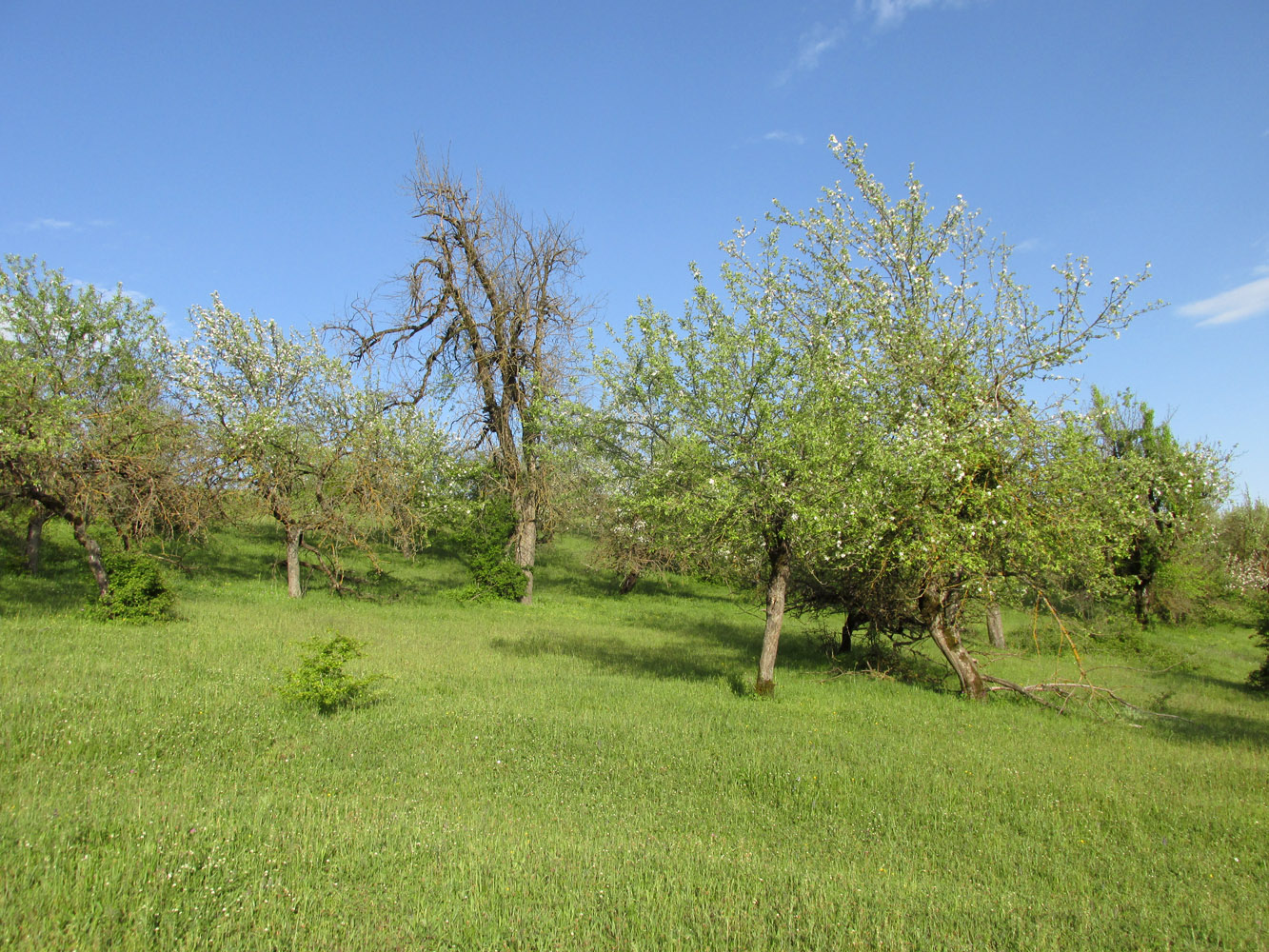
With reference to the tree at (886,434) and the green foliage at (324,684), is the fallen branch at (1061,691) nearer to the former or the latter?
the tree at (886,434)

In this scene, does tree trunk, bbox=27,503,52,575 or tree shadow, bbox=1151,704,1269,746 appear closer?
tree shadow, bbox=1151,704,1269,746

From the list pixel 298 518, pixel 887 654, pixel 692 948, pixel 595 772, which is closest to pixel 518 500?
pixel 298 518

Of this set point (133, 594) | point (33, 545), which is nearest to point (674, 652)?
point (133, 594)

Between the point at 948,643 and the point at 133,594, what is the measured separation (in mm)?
17672

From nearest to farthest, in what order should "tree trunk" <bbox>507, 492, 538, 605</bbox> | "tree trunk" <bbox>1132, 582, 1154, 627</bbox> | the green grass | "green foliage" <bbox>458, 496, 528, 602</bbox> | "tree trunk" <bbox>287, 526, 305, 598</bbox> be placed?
the green grass, "tree trunk" <bbox>287, 526, 305, 598</bbox>, "green foliage" <bbox>458, 496, 528, 602</bbox>, "tree trunk" <bbox>507, 492, 538, 605</bbox>, "tree trunk" <bbox>1132, 582, 1154, 627</bbox>

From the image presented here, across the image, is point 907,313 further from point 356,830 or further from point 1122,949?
point 356,830

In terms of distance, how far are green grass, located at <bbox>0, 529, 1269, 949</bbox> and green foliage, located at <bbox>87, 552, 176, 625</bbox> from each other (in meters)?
0.84

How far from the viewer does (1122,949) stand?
5.03 meters

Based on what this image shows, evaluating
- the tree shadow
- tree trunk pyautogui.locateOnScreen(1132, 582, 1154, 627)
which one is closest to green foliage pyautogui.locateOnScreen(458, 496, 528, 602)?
the tree shadow

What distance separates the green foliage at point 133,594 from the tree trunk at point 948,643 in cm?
1667

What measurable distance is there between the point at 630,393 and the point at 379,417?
14.9m

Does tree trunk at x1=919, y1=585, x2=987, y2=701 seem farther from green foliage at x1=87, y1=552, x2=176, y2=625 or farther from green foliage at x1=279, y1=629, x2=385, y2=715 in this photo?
green foliage at x1=87, y1=552, x2=176, y2=625

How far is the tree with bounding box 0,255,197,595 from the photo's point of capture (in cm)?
1334

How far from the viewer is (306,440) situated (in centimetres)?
2412
